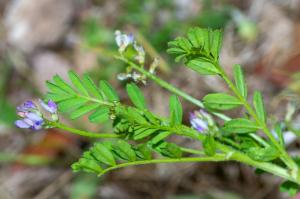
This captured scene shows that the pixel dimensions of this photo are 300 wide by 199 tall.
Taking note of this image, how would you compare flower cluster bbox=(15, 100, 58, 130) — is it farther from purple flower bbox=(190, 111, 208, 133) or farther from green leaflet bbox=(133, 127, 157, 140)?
purple flower bbox=(190, 111, 208, 133)

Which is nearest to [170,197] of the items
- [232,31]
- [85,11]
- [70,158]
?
[70,158]

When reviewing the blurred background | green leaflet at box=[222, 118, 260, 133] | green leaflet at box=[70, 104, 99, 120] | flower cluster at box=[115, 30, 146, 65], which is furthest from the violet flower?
the blurred background

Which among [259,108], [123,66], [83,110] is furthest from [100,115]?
[123,66]

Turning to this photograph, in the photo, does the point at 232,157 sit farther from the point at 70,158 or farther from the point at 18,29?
Answer: the point at 18,29

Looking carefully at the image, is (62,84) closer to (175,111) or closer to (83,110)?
(83,110)

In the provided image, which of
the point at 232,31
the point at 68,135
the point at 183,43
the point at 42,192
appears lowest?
the point at 42,192

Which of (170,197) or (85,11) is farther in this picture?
(85,11)
